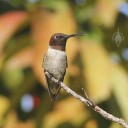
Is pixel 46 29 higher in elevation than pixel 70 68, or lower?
higher

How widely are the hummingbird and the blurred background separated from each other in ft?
3.40

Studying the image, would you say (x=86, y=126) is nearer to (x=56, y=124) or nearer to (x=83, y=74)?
(x=56, y=124)

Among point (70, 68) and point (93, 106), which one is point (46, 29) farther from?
point (93, 106)

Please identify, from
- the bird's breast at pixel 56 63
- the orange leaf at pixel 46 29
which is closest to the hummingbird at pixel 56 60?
the bird's breast at pixel 56 63

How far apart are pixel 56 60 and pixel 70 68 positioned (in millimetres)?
1237

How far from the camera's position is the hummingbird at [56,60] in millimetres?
846

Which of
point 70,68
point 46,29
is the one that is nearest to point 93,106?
Result: point 46,29

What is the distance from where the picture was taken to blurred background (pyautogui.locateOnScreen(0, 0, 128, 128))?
2.22 m

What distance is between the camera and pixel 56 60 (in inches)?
34.3

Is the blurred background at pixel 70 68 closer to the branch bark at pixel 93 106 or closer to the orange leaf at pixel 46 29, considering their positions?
the orange leaf at pixel 46 29

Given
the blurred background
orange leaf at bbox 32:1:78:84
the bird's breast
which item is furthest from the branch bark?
the blurred background

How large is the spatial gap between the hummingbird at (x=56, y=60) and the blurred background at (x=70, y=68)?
3.40 ft

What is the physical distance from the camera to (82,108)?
→ 2.87m

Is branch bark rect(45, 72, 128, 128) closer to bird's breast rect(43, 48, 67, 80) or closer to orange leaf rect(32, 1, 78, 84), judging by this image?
bird's breast rect(43, 48, 67, 80)
